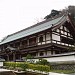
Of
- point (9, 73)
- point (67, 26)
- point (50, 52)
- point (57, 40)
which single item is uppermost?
point (67, 26)

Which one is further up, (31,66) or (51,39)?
(51,39)

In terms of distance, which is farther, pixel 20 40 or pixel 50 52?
pixel 20 40

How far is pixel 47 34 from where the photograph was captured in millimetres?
27734

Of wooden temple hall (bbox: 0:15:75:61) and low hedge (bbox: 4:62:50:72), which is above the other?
wooden temple hall (bbox: 0:15:75:61)

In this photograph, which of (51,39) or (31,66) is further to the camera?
(51,39)

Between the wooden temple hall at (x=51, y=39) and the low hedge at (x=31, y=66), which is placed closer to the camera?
the low hedge at (x=31, y=66)

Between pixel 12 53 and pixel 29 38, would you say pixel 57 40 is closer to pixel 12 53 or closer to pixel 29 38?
pixel 29 38

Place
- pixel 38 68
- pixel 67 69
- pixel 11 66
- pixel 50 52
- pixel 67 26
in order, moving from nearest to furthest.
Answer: pixel 38 68 → pixel 67 69 → pixel 11 66 → pixel 50 52 → pixel 67 26

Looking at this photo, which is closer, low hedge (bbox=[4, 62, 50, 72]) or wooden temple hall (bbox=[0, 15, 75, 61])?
low hedge (bbox=[4, 62, 50, 72])

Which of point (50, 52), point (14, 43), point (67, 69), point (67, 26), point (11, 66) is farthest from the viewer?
point (14, 43)

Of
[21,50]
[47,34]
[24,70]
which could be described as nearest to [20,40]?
[21,50]

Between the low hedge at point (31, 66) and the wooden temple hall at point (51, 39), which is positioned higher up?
the wooden temple hall at point (51, 39)

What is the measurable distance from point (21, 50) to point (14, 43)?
4.46 m

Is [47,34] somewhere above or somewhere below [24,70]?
above
